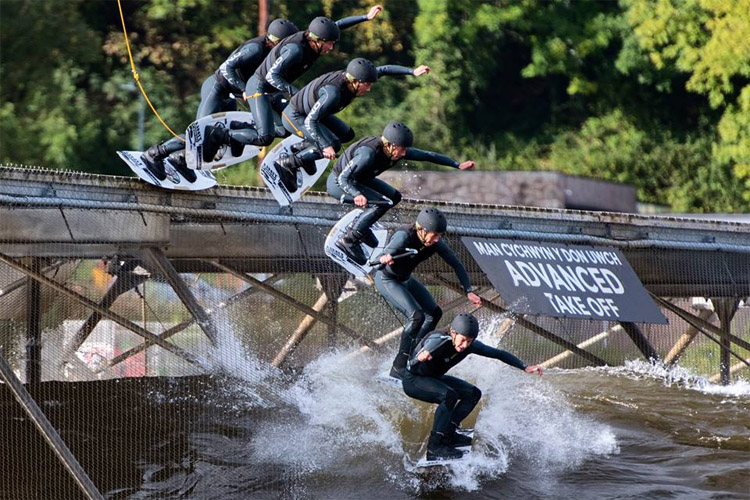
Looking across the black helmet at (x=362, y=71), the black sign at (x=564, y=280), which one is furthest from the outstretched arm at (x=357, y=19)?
the black sign at (x=564, y=280)

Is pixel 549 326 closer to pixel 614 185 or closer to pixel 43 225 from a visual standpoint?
pixel 43 225

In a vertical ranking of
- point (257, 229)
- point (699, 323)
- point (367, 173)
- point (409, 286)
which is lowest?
point (699, 323)

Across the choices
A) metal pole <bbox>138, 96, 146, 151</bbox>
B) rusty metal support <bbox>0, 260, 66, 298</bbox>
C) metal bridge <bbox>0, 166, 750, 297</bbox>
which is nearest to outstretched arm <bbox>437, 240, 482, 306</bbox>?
metal bridge <bbox>0, 166, 750, 297</bbox>

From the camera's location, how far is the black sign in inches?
592

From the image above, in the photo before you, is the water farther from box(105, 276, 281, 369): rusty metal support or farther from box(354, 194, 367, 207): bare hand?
box(354, 194, 367, 207): bare hand

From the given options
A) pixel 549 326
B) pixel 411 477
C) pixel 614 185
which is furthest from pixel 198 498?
pixel 614 185

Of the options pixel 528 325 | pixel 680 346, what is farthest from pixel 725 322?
pixel 528 325

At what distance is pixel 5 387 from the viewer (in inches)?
594

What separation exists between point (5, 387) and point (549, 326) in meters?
7.01

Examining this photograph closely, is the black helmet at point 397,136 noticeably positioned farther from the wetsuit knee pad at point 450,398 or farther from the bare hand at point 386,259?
the wetsuit knee pad at point 450,398

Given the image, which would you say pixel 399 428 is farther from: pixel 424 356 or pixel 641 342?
pixel 641 342

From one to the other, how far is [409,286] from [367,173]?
128cm

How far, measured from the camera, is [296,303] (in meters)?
15.3

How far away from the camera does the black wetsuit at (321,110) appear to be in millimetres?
14211
